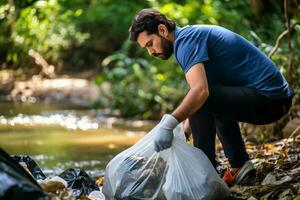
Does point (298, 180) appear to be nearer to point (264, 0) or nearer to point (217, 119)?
point (217, 119)

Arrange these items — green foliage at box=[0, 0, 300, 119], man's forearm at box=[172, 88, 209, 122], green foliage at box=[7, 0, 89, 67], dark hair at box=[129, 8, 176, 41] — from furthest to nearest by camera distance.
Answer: green foliage at box=[7, 0, 89, 67] → green foliage at box=[0, 0, 300, 119] → dark hair at box=[129, 8, 176, 41] → man's forearm at box=[172, 88, 209, 122]

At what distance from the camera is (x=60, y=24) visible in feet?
45.4

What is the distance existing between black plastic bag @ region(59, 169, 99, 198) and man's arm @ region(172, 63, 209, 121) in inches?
27.6

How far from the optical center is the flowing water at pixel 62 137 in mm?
5094

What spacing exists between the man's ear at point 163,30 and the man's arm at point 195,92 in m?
0.29

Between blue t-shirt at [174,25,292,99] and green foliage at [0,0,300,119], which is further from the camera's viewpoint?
green foliage at [0,0,300,119]

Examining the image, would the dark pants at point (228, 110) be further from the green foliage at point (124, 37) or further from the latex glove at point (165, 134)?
the green foliage at point (124, 37)

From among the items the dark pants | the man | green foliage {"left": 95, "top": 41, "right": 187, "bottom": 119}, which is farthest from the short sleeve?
green foliage {"left": 95, "top": 41, "right": 187, "bottom": 119}

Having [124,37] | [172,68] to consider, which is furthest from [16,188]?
[124,37]

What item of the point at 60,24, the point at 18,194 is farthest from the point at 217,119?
the point at 60,24

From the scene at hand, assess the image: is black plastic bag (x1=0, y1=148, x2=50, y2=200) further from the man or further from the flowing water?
the flowing water

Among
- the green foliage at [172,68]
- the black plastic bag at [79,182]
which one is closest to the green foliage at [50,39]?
the green foliage at [172,68]

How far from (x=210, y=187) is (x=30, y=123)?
5.33 m

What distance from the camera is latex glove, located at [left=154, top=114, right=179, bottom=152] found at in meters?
2.87
